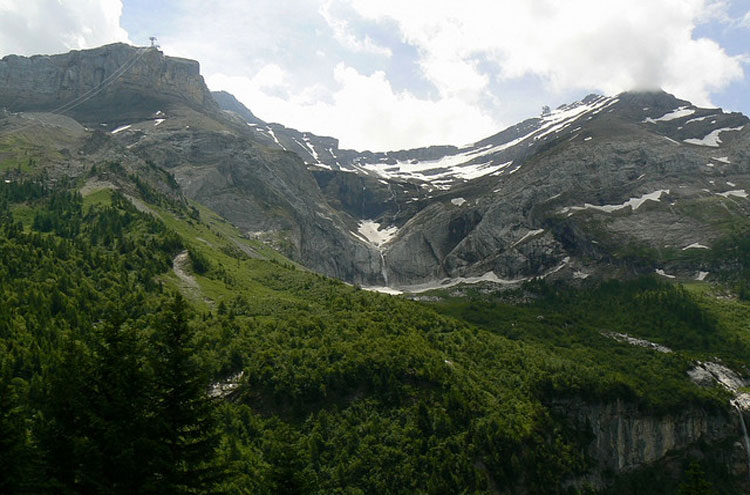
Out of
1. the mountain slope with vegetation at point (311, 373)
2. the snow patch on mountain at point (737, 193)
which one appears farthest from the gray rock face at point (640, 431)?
the snow patch on mountain at point (737, 193)

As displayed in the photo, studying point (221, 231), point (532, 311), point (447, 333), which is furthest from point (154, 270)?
point (532, 311)

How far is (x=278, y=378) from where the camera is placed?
63.0 m

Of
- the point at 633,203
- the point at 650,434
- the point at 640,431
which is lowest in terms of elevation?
the point at 650,434

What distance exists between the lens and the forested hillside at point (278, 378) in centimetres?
1764

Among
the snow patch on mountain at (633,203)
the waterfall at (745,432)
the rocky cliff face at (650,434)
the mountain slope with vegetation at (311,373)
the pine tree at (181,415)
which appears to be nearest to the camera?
the pine tree at (181,415)

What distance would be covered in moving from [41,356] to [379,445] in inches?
1524

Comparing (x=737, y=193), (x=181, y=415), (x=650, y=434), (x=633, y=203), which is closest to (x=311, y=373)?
(x=181, y=415)

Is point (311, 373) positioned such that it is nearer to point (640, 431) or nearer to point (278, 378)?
point (278, 378)

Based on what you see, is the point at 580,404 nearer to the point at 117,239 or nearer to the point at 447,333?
the point at 447,333

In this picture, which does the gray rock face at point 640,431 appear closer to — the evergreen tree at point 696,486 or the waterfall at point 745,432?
the waterfall at point 745,432

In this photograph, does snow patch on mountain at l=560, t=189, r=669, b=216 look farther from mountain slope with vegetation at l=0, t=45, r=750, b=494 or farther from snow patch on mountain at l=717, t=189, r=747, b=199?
mountain slope with vegetation at l=0, t=45, r=750, b=494

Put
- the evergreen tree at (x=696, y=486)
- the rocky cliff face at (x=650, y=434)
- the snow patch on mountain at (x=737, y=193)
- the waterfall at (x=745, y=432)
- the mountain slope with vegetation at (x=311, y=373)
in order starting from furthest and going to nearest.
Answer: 1. the snow patch on mountain at (x=737, y=193)
2. the waterfall at (x=745, y=432)
3. the rocky cliff face at (x=650, y=434)
4. the evergreen tree at (x=696, y=486)
5. the mountain slope with vegetation at (x=311, y=373)

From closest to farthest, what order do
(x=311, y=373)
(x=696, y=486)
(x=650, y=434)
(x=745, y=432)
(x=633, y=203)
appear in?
1. (x=696, y=486)
2. (x=311, y=373)
3. (x=650, y=434)
4. (x=745, y=432)
5. (x=633, y=203)

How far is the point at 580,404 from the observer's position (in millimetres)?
85562
